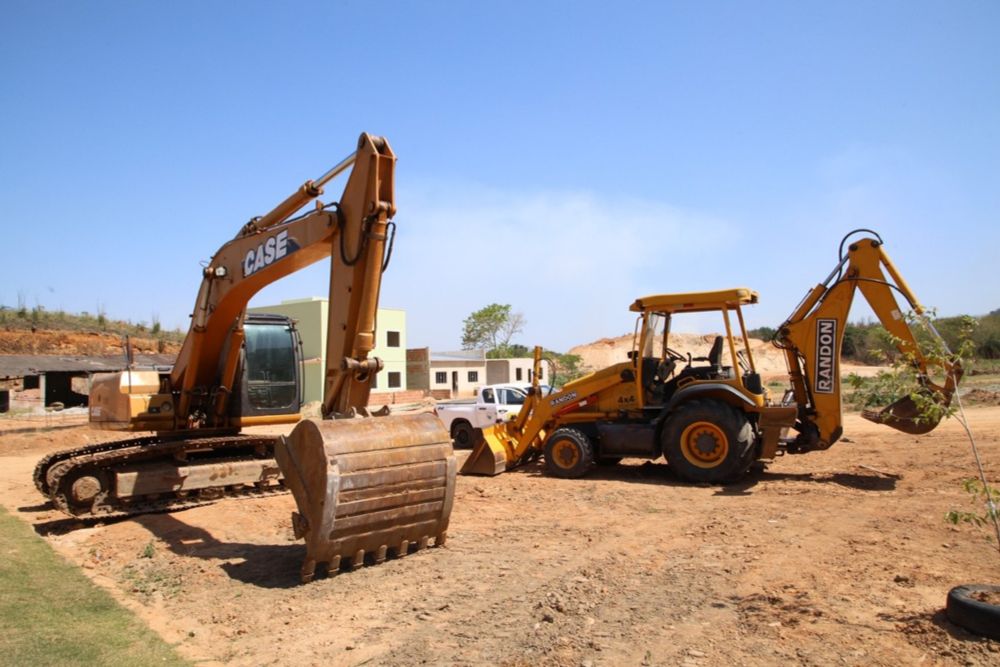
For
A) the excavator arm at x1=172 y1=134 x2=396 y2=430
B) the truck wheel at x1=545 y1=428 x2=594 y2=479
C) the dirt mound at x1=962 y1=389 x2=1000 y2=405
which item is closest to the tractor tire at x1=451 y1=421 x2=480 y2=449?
the truck wheel at x1=545 y1=428 x2=594 y2=479

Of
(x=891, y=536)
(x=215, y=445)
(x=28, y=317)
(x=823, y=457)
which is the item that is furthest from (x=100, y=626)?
(x=28, y=317)

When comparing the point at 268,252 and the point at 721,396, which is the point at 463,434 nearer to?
the point at 721,396

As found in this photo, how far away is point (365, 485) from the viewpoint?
19.6 feet

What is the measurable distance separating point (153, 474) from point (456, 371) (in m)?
39.3

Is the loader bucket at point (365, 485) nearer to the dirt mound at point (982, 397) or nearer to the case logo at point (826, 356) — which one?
the case logo at point (826, 356)

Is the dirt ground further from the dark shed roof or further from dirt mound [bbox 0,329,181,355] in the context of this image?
dirt mound [bbox 0,329,181,355]

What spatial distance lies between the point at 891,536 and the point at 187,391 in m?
8.56

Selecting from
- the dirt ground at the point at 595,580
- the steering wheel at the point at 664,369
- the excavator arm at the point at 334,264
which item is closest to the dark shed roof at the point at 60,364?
the excavator arm at the point at 334,264

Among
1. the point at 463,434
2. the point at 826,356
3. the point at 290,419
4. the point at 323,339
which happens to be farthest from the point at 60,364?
the point at 826,356

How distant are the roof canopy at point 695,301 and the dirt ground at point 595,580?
8.85 feet

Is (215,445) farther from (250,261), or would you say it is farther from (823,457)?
(823,457)

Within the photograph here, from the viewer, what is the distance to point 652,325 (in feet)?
37.0

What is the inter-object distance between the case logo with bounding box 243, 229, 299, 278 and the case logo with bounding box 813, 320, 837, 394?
7.35 m

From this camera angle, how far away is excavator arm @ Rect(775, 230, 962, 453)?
1001 cm
